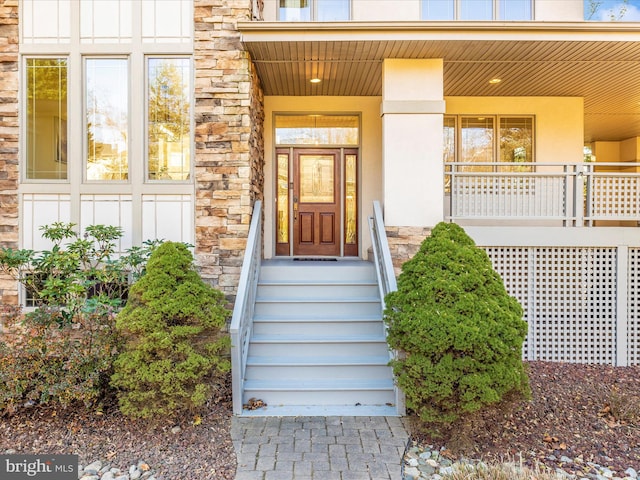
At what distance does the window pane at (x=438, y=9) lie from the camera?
20.4ft

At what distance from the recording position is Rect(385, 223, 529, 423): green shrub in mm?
3289

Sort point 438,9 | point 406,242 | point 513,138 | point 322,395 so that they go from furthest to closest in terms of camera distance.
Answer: point 513,138 → point 438,9 → point 406,242 → point 322,395

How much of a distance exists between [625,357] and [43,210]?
308 inches

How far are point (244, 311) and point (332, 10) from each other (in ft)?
15.8

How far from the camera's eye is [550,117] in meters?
7.33

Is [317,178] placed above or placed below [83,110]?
below

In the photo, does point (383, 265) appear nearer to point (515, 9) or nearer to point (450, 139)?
point (450, 139)

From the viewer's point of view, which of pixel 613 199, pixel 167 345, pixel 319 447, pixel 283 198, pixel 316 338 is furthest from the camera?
pixel 283 198

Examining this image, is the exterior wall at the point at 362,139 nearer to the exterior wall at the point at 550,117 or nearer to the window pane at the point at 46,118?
the exterior wall at the point at 550,117

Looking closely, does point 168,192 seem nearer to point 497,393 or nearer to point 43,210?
point 43,210

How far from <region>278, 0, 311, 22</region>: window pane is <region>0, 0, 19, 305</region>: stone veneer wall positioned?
350cm

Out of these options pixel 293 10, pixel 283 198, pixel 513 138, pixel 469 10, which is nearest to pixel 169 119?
pixel 283 198

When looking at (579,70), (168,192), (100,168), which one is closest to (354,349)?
(168,192)

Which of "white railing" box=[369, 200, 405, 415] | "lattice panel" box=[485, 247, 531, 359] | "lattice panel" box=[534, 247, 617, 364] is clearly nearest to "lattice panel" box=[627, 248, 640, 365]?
"lattice panel" box=[534, 247, 617, 364]
